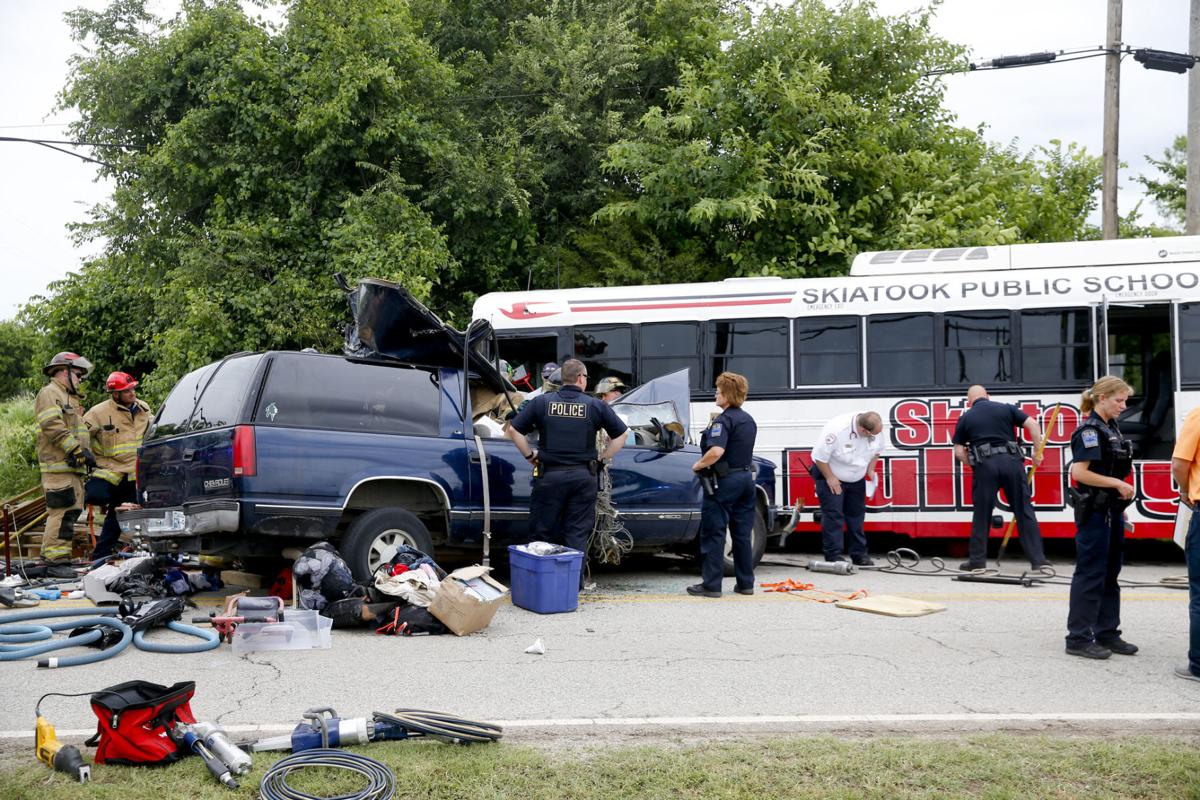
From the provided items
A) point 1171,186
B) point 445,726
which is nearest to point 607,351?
point 445,726

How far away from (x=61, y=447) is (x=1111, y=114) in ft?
54.2

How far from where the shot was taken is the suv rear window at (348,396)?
324 inches

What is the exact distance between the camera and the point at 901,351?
13250 mm

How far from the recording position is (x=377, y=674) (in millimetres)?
6359

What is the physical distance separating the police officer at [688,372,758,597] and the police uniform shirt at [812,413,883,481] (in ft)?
8.50

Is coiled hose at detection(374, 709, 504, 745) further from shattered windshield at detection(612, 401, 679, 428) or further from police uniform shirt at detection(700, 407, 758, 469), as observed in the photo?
shattered windshield at detection(612, 401, 679, 428)

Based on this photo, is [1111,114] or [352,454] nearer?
[352,454]

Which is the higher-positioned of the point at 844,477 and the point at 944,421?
the point at 944,421

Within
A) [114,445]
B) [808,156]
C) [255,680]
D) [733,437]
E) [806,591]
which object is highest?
[808,156]

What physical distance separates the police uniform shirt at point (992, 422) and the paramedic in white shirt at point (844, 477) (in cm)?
93

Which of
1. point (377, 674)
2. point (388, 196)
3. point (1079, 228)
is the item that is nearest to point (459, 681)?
point (377, 674)

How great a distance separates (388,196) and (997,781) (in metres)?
14.8

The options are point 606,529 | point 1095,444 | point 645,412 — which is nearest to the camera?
point 1095,444

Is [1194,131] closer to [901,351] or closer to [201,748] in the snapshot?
[901,351]
